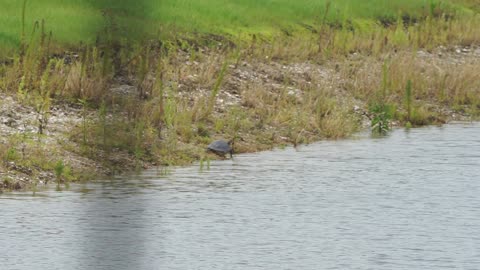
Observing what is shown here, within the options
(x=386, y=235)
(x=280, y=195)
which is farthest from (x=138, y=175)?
(x=386, y=235)

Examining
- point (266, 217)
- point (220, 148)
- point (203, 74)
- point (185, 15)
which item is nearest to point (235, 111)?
point (203, 74)

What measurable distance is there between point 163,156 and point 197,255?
6206 millimetres

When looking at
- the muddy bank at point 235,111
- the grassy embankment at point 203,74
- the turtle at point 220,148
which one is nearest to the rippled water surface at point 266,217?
the turtle at point 220,148

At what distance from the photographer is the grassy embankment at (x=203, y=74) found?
61.0 ft

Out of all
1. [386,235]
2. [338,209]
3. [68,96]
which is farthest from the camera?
[68,96]

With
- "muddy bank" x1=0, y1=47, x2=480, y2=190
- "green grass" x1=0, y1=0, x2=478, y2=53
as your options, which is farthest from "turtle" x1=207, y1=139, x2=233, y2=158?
"green grass" x1=0, y1=0, x2=478, y2=53

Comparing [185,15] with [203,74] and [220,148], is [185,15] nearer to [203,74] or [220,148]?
[203,74]

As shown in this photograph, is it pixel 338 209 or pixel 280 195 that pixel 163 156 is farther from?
pixel 338 209

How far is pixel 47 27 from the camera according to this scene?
22.2 metres

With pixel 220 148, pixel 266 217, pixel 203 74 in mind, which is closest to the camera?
pixel 266 217

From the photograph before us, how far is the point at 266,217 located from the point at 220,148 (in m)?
4.91

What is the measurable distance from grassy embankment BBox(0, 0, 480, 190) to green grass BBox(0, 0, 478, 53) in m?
0.05

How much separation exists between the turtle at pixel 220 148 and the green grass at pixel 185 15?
1920mm

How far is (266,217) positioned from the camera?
13758mm
